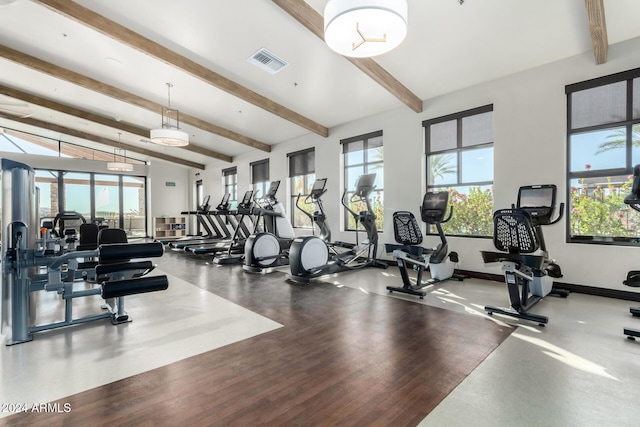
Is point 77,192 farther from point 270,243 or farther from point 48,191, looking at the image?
point 270,243

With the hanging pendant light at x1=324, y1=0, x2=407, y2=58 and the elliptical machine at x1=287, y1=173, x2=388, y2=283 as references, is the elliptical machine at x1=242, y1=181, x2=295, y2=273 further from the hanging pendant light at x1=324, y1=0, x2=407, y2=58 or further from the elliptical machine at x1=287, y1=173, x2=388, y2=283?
the hanging pendant light at x1=324, y1=0, x2=407, y2=58

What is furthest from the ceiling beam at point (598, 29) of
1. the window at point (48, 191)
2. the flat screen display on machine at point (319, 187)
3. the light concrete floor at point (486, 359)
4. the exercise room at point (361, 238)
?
the window at point (48, 191)

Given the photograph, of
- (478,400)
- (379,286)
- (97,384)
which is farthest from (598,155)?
(97,384)

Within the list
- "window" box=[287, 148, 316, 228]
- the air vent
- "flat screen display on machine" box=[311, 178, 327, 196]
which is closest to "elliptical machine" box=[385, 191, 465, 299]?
"flat screen display on machine" box=[311, 178, 327, 196]

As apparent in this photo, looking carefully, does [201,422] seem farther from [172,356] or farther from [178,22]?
[178,22]

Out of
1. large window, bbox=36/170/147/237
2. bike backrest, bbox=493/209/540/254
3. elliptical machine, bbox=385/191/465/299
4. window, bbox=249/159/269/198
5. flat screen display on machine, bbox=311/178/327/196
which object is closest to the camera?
bike backrest, bbox=493/209/540/254

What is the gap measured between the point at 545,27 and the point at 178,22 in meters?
5.30

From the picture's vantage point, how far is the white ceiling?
3.93 m

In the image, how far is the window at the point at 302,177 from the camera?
351 inches

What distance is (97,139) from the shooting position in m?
11.5

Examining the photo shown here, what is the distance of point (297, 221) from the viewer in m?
9.59

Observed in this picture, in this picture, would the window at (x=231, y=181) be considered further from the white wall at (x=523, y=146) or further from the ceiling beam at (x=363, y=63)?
the ceiling beam at (x=363, y=63)

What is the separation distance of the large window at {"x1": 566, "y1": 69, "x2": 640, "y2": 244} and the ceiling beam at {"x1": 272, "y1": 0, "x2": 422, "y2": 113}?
2473 millimetres

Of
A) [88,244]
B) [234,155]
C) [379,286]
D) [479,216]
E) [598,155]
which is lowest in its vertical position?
[379,286]
